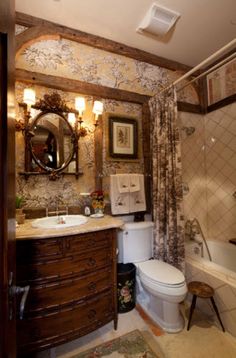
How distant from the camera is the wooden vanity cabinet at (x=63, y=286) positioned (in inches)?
51.2

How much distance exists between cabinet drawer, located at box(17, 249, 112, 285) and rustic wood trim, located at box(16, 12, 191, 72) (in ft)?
6.76

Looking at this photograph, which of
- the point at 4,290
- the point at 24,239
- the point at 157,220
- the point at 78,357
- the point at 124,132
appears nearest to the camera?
the point at 4,290

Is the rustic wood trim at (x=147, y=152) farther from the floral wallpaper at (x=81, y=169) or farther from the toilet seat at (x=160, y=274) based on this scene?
the toilet seat at (x=160, y=274)

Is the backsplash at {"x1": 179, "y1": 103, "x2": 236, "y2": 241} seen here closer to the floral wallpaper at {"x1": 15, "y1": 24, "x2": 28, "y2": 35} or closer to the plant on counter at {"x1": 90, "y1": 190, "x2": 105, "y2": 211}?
the plant on counter at {"x1": 90, "y1": 190, "x2": 105, "y2": 211}

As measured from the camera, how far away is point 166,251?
2105mm

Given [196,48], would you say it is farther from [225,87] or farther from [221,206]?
[221,206]

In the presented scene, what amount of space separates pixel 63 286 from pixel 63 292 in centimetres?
4

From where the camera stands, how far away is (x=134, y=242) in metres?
2.05

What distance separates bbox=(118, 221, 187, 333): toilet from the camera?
1597 mm

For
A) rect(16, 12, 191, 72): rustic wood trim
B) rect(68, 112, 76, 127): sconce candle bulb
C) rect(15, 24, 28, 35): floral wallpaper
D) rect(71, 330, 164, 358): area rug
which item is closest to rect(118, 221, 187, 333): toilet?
rect(71, 330, 164, 358): area rug

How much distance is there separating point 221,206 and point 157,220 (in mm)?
1062

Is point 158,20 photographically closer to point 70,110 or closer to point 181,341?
point 70,110

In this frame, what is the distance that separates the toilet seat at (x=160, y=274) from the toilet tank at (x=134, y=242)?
0.11 meters

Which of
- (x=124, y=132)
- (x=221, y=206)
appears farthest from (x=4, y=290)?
(x=221, y=206)
